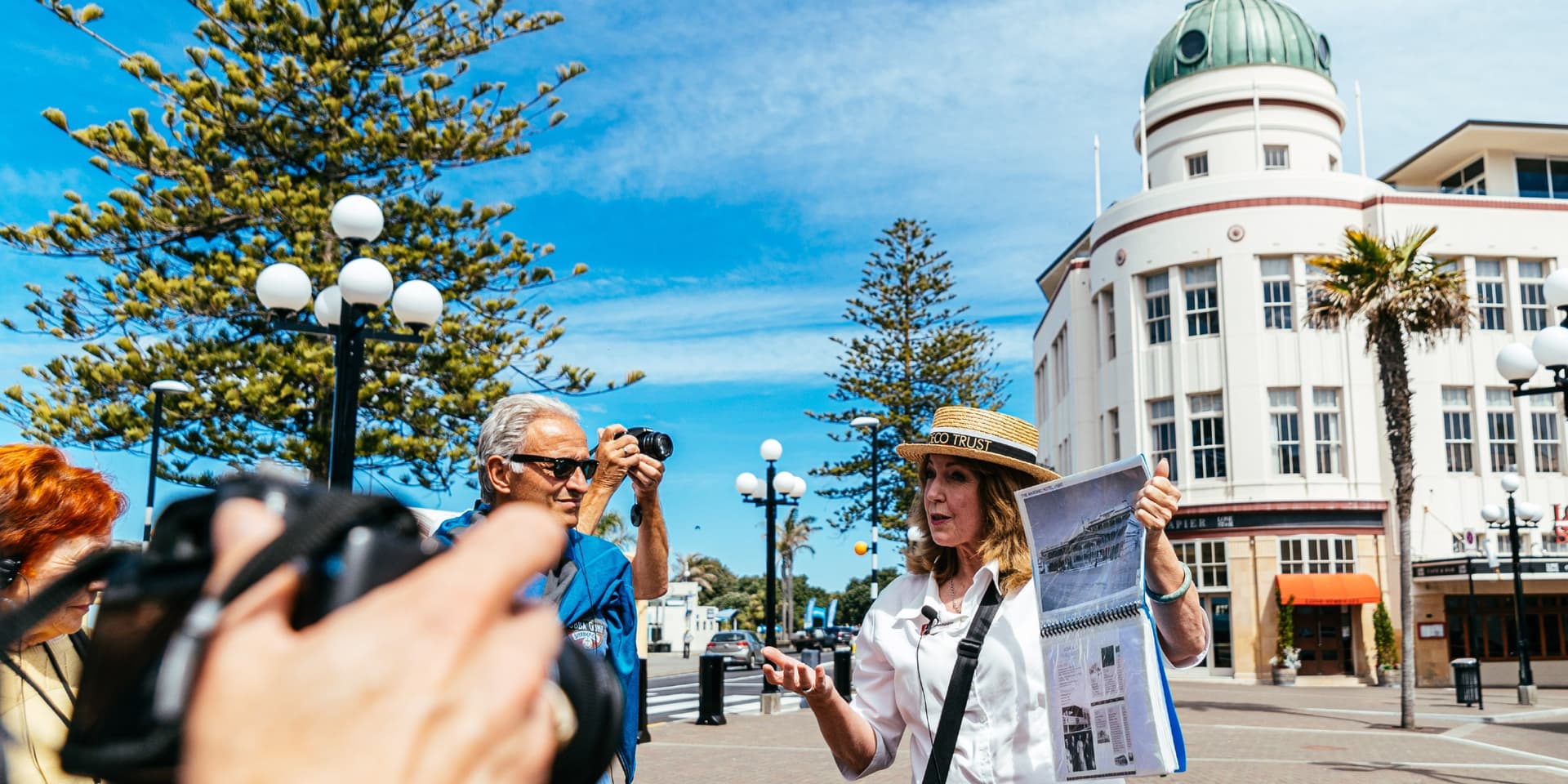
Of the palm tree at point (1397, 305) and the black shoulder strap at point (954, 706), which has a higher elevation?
the palm tree at point (1397, 305)

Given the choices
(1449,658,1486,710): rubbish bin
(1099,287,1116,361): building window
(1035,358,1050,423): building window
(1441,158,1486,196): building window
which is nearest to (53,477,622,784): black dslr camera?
(1449,658,1486,710): rubbish bin

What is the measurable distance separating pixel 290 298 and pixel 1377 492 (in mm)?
33083

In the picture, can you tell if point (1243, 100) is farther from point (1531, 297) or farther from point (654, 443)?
point (654, 443)

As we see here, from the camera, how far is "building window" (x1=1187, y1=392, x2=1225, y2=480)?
34906mm

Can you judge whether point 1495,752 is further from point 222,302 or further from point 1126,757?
point 222,302

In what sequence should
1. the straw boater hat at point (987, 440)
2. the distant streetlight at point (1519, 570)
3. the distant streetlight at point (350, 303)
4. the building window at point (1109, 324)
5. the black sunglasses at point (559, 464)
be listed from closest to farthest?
the black sunglasses at point (559, 464), the straw boater hat at point (987, 440), the distant streetlight at point (350, 303), the distant streetlight at point (1519, 570), the building window at point (1109, 324)

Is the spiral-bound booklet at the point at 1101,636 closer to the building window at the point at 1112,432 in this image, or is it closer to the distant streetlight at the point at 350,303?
the distant streetlight at the point at 350,303

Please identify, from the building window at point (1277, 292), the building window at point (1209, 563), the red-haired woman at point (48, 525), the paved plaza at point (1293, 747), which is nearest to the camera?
the red-haired woman at point (48, 525)

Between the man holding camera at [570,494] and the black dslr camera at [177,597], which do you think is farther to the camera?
the man holding camera at [570,494]

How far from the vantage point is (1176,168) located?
38312mm

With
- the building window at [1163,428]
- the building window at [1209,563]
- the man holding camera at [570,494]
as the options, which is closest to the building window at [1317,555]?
the building window at [1209,563]

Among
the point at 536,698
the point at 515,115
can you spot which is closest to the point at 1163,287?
the point at 515,115

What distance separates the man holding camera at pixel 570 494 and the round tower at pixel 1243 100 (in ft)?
119

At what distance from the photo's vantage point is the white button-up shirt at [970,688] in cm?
312
